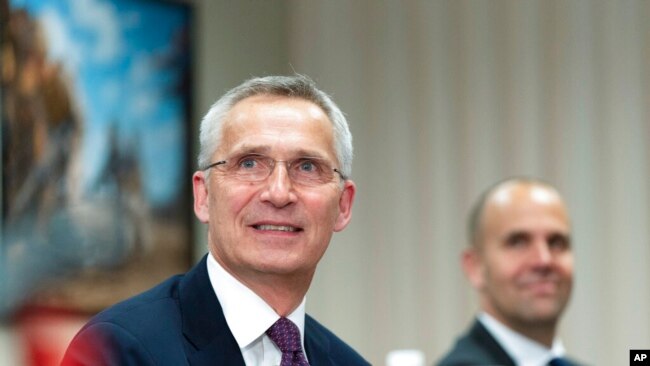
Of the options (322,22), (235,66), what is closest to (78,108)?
(235,66)

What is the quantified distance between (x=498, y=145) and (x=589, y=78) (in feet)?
1.90

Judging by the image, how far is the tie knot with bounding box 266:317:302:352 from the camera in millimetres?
2068

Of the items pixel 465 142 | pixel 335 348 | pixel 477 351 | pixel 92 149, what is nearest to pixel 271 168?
pixel 335 348

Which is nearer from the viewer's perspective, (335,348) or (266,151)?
(266,151)

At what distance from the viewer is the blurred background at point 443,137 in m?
5.43

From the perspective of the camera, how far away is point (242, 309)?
2115 millimetres

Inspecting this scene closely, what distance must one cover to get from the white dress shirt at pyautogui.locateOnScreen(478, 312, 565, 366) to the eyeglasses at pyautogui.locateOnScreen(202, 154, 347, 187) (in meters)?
0.91

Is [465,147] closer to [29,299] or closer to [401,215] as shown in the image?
[401,215]

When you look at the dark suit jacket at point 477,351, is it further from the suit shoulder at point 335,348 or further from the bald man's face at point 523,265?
the suit shoulder at point 335,348

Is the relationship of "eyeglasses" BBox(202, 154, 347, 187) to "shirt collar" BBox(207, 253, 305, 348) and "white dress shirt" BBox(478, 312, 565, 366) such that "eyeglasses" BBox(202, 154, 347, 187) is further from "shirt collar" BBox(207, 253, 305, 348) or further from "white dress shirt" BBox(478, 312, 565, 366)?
"white dress shirt" BBox(478, 312, 565, 366)

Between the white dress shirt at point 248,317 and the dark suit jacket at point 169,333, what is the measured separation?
0.02 m

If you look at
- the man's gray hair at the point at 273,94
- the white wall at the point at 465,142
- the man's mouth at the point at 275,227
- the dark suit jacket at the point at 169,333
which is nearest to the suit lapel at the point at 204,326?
the dark suit jacket at the point at 169,333

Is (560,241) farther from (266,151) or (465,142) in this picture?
(465,142)

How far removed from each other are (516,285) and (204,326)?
3.07ft
